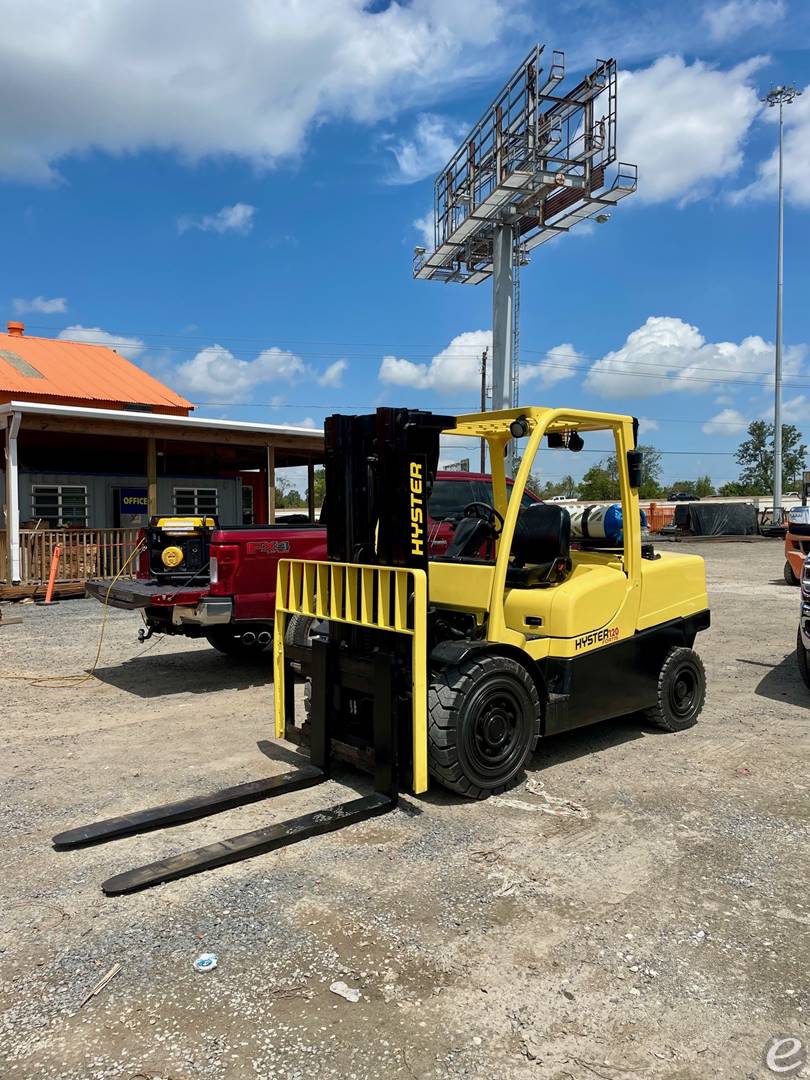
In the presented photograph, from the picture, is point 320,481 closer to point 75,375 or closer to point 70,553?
point 75,375

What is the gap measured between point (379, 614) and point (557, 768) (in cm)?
191

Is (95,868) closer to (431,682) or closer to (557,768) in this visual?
(431,682)

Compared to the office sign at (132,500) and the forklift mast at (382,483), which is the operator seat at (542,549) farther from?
the office sign at (132,500)

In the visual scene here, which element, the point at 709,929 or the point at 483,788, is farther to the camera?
the point at 483,788

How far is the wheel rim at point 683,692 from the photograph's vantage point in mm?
6270

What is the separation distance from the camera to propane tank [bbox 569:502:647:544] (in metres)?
6.04

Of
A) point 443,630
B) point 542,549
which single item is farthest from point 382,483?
point 542,549

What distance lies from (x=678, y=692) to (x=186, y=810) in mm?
3968

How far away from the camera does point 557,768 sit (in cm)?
543

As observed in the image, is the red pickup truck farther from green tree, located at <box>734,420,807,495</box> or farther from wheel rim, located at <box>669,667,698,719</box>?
green tree, located at <box>734,420,807,495</box>

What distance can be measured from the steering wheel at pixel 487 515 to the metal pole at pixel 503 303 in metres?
30.4

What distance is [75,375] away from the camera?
919 inches

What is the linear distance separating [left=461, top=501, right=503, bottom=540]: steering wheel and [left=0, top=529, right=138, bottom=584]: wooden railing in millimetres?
10849

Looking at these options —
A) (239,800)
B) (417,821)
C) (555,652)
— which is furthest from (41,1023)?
(555,652)
